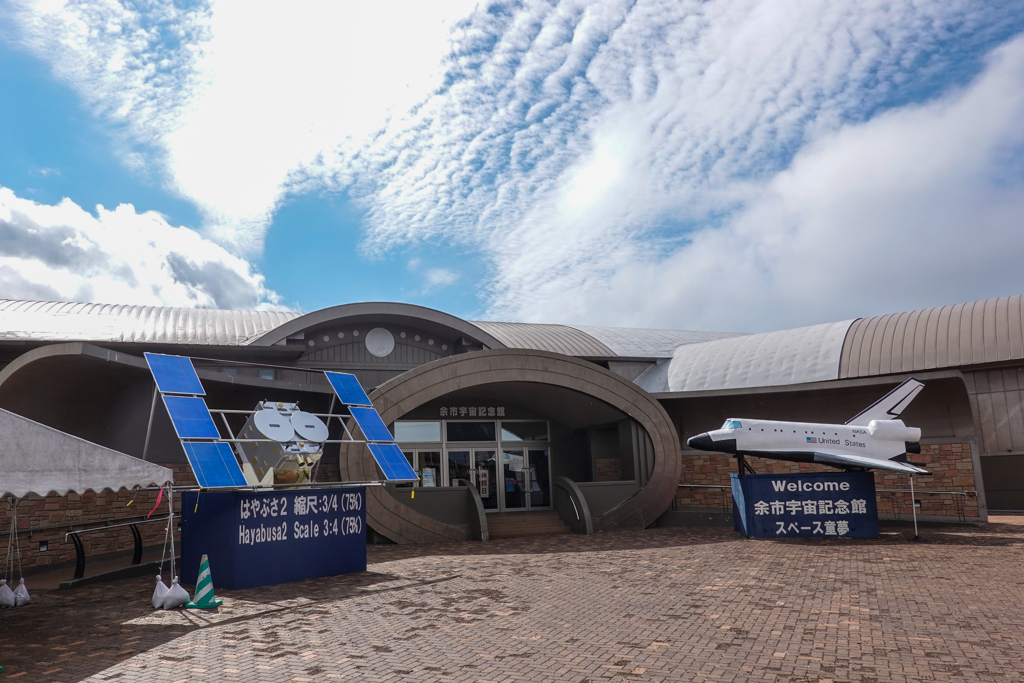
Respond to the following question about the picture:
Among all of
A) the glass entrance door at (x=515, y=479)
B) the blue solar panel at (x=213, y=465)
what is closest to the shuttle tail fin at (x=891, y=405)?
the glass entrance door at (x=515, y=479)

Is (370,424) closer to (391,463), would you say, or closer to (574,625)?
(391,463)

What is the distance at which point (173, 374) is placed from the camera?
12859mm

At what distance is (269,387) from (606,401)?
9.84 m

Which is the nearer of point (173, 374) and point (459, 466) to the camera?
point (173, 374)

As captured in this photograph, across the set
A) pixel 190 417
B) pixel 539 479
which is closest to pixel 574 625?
pixel 190 417

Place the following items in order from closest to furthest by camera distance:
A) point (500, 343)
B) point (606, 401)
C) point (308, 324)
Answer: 1. point (606, 401)
2. point (308, 324)
3. point (500, 343)

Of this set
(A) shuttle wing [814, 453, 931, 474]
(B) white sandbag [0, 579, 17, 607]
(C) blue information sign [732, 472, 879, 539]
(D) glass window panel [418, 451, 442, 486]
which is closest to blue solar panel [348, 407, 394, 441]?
(B) white sandbag [0, 579, 17, 607]

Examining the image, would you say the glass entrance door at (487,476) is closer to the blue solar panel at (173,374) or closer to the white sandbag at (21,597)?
the blue solar panel at (173,374)

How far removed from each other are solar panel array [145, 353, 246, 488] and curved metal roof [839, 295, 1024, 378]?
2073cm

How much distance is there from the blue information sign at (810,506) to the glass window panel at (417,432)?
35.1 ft

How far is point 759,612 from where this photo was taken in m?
9.40

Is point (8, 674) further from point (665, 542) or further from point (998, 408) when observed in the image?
point (998, 408)

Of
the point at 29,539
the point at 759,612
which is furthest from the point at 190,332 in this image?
the point at 759,612

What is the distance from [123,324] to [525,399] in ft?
47.1
